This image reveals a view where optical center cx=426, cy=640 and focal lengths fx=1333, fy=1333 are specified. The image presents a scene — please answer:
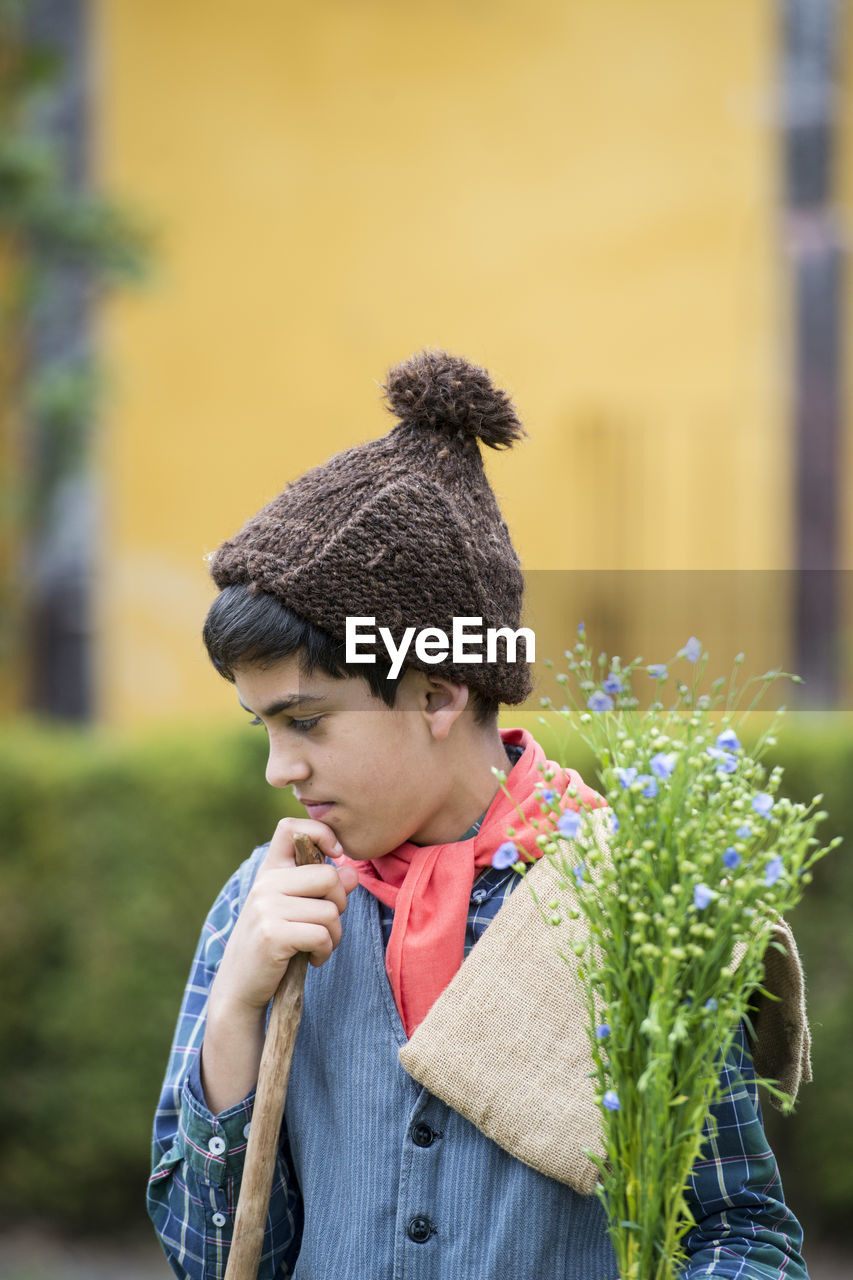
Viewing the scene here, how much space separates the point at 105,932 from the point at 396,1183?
287cm

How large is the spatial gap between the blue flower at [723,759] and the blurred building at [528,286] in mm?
4261

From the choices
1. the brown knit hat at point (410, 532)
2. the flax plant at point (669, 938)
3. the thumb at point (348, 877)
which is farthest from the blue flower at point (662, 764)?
the thumb at point (348, 877)

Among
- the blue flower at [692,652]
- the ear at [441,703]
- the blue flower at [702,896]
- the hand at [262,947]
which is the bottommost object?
the hand at [262,947]

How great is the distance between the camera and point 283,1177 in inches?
60.0

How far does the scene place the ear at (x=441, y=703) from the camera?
4.90ft

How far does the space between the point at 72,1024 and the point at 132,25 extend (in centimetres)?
391

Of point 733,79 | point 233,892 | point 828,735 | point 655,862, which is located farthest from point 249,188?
point 655,862

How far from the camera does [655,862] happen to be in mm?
1176

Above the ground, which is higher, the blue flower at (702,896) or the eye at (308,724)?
the eye at (308,724)

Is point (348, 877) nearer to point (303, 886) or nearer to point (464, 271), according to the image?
point (303, 886)

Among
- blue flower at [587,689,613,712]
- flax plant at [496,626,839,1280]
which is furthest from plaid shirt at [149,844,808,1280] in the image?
blue flower at [587,689,613,712]

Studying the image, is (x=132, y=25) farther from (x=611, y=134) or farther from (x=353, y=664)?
(x=353, y=664)

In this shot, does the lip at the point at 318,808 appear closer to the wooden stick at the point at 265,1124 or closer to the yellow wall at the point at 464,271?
the wooden stick at the point at 265,1124

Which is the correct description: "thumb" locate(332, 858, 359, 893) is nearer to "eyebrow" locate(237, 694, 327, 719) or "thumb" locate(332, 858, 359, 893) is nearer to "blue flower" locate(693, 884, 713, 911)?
"eyebrow" locate(237, 694, 327, 719)
